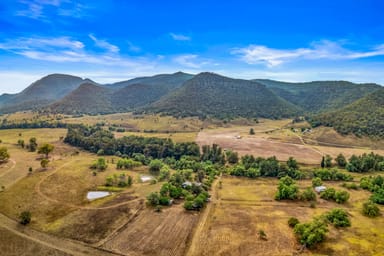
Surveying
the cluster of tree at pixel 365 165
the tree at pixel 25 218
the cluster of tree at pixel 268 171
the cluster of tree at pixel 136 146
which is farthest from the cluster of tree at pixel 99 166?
the cluster of tree at pixel 365 165

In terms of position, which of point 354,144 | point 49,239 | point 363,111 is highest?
point 363,111

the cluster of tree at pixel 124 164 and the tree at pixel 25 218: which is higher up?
the cluster of tree at pixel 124 164

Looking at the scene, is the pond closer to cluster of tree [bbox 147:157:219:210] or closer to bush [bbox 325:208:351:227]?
cluster of tree [bbox 147:157:219:210]

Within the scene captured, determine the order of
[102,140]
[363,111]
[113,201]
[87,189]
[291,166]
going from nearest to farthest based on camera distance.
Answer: [113,201]
[87,189]
[291,166]
[102,140]
[363,111]

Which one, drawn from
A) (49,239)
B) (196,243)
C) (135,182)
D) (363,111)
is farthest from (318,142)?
(49,239)

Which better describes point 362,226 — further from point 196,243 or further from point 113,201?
point 113,201

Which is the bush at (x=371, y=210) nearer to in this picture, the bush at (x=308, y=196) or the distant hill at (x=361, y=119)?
the bush at (x=308, y=196)

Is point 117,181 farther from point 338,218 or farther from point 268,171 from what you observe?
point 338,218

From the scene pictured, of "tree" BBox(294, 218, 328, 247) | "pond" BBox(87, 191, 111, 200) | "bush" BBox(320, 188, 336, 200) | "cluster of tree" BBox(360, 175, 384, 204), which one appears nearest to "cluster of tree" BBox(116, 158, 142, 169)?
"pond" BBox(87, 191, 111, 200)
